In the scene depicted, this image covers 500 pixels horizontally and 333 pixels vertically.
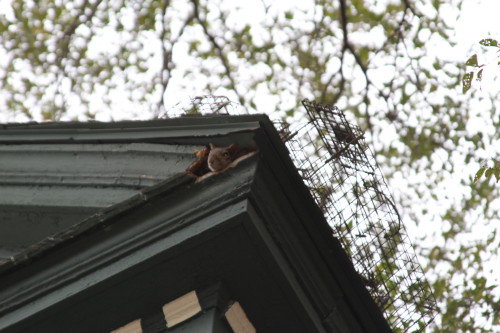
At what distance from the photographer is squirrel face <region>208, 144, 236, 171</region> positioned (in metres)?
3.54

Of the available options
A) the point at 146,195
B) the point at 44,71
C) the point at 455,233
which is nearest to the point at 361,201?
the point at 146,195

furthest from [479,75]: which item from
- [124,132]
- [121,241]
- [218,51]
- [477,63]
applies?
[218,51]

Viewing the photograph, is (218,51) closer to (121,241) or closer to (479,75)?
(479,75)

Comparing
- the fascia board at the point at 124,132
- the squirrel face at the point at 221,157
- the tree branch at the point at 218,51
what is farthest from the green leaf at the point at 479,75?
the tree branch at the point at 218,51

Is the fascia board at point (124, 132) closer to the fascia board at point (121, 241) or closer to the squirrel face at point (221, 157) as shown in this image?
the squirrel face at point (221, 157)

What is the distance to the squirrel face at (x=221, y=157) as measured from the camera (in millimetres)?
Answer: 3541

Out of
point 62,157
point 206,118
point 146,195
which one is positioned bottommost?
point 146,195

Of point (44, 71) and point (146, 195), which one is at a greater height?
point (44, 71)

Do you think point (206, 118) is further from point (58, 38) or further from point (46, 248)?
point (58, 38)

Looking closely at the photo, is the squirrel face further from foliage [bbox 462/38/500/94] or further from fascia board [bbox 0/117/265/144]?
foliage [bbox 462/38/500/94]

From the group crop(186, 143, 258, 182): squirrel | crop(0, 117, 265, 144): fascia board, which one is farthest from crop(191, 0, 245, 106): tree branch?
crop(186, 143, 258, 182): squirrel

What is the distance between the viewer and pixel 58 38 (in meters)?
13.1

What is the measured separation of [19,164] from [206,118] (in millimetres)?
1636

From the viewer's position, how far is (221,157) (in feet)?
11.7
